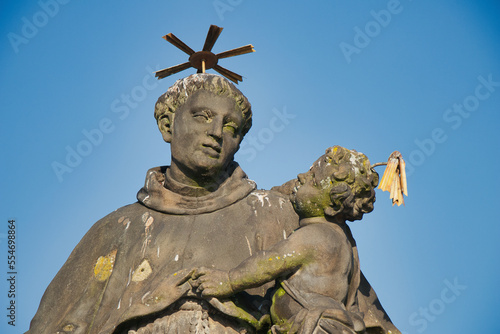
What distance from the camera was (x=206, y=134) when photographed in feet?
34.0

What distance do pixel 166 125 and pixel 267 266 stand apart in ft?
7.95

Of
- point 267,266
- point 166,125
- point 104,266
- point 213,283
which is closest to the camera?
point 267,266

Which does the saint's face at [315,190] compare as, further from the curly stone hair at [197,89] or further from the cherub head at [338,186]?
the curly stone hair at [197,89]

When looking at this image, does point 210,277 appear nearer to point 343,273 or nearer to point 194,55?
point 343,273

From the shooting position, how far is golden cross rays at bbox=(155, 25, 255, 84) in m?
11.5

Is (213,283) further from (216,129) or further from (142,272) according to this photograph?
(216,129)

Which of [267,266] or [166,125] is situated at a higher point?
[166,125]

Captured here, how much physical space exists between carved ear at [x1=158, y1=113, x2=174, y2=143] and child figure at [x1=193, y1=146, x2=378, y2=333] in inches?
73.4

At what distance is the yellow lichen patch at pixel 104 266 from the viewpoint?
10383 mm

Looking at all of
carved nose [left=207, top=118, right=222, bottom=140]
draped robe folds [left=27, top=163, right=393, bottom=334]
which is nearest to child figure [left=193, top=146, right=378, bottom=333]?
draped robe folds [left=27, top=163, right=393, bottom=334]

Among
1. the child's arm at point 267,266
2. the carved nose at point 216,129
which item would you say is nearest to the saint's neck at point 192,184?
the carved nose at point 216,129

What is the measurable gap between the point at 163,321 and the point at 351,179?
208 centimetres

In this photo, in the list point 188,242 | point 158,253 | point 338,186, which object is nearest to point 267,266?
point 338,186

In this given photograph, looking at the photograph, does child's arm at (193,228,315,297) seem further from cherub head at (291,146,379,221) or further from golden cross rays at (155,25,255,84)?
golden cross rays at (155,25,255,84)
